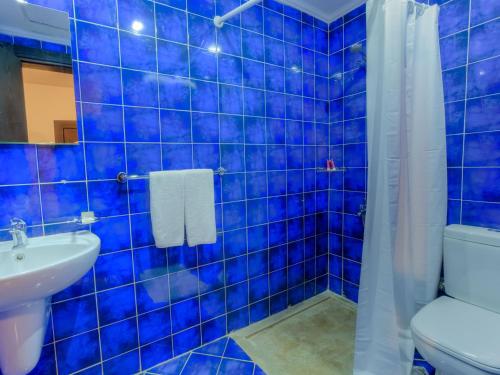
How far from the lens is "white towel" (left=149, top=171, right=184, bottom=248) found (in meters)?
1.43

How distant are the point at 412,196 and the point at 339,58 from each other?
1311 millimetres

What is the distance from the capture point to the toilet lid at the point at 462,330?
1.00 metres

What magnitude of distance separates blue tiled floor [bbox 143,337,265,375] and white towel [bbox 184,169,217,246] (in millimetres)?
725

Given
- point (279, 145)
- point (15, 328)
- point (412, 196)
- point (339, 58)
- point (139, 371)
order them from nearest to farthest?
point (15, 328), point (412, 196), point (139, 371), point (279, 145), point (339, 58)

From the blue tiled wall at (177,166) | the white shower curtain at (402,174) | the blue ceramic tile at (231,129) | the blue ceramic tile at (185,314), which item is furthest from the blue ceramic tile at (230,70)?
the blue ceramic tile at (185,314)

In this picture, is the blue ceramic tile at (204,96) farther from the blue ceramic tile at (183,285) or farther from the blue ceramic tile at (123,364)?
the blue ceramic tile at (123,364)

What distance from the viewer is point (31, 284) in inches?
34.3

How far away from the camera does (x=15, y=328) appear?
41.1 inches

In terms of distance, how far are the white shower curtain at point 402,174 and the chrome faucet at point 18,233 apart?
5.29 ft

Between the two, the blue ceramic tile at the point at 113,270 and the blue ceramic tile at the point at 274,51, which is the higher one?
the blue ceramic tile at the point at 274,51

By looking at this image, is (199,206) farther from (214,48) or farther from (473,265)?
(473,265)

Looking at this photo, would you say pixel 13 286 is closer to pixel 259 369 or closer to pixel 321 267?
pixel 259 369

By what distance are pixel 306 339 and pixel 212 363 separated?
24.9 inches

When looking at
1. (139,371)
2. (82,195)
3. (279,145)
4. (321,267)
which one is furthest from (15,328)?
(321,267)
